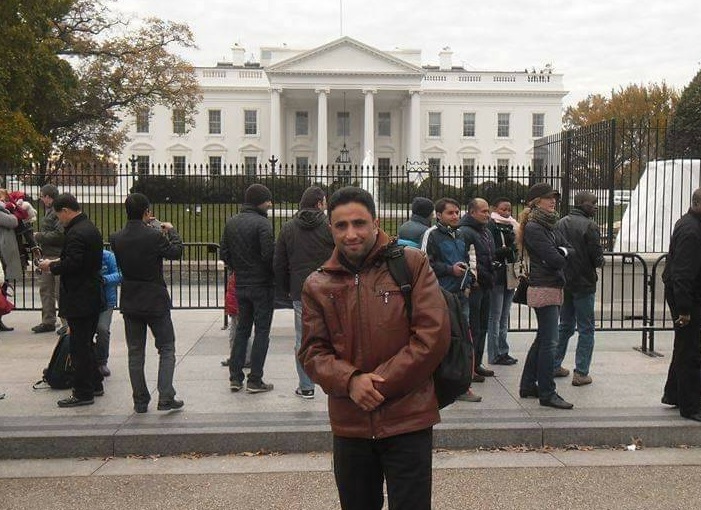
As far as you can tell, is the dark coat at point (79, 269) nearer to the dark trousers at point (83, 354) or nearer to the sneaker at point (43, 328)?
the dark trousers at point (83, 354)

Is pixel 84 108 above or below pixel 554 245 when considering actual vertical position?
above

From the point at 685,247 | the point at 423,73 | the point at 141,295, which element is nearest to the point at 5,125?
the point at 141,295

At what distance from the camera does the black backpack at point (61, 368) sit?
6.73 metres

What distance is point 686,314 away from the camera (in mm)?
5555

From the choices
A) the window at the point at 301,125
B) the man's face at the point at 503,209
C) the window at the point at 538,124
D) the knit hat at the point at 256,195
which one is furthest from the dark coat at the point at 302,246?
the window at the point at 538,124

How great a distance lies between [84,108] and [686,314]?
3256 cm

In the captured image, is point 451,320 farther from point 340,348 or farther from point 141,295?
point 141,295

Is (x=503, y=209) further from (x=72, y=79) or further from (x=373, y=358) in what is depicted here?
(x=72, y=79)

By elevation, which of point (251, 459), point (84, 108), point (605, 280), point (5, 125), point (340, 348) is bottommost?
point (251, 459)

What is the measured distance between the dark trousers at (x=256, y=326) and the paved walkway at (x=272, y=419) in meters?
0.25

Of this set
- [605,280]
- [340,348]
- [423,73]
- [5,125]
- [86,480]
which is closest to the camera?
[340,348]

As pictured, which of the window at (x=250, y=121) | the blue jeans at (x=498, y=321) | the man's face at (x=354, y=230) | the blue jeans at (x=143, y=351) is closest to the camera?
the man's face at (x=354, y=230)

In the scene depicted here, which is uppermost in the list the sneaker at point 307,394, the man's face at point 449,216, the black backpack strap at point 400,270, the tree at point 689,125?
the tree at point 689,125

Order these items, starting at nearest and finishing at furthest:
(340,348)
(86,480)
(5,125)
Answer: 1. (340,348)
2. (86,480)
3. (5,125)
